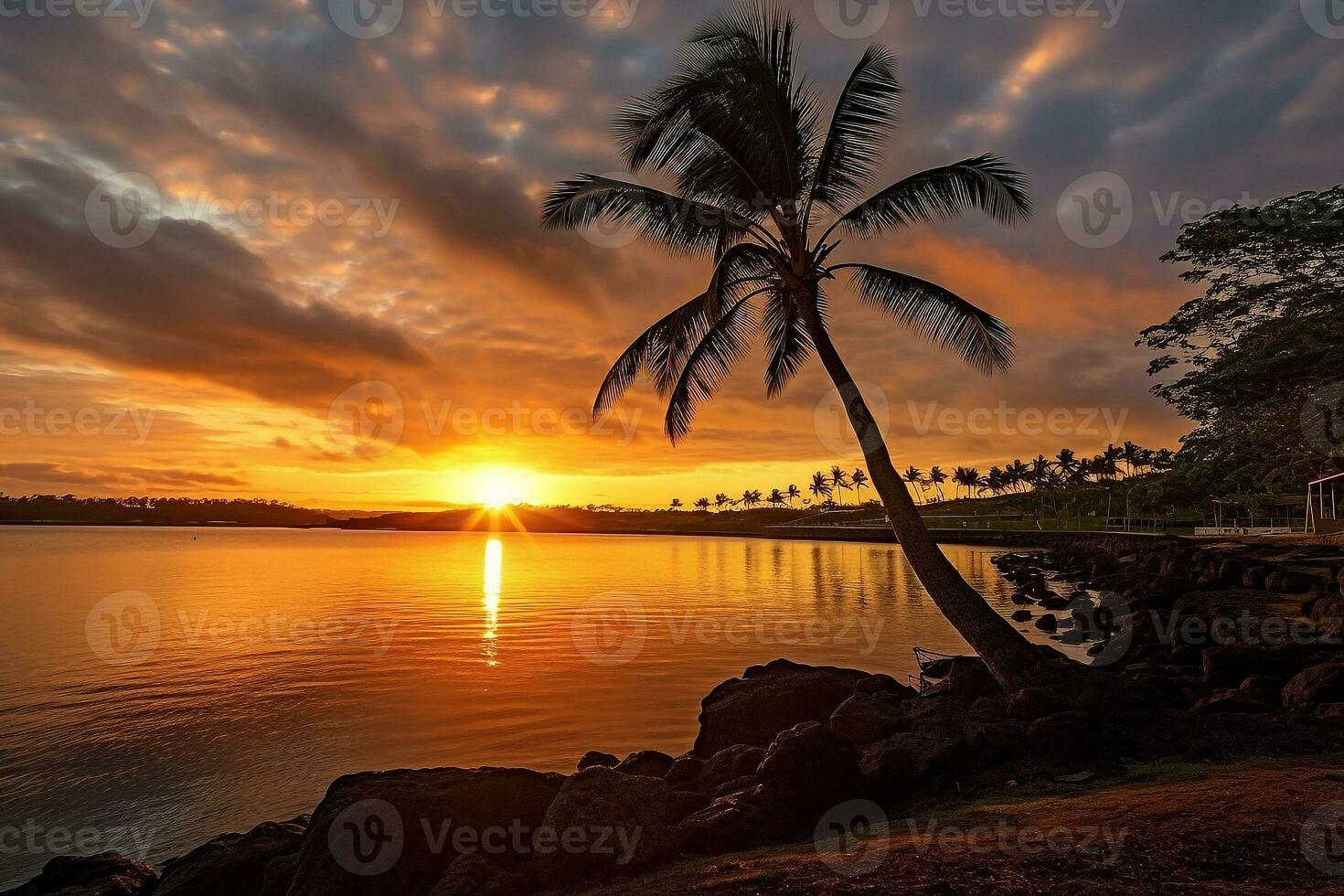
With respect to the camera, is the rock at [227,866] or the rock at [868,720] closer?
the rock at [227,866]

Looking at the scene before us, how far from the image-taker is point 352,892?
6.36 m

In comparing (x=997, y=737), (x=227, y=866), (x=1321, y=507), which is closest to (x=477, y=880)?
(x=227, y=866)

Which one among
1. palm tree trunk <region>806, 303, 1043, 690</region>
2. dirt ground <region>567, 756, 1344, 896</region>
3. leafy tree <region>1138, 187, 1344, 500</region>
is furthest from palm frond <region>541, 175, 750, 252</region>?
leafy tree <region>1138, 187, 1344, 500</region>

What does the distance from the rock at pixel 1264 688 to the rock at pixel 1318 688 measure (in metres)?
0.37

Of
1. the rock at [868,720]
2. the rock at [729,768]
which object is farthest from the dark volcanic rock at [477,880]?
the rock at [868,720]

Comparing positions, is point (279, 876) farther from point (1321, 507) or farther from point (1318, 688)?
point (1321, 507)

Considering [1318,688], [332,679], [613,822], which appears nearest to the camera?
[613,822]

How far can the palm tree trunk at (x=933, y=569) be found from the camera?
9.87 metres

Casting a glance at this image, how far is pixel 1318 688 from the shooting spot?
920 centimetres

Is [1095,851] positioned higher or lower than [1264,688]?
higher

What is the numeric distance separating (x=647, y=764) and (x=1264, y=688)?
9.12m

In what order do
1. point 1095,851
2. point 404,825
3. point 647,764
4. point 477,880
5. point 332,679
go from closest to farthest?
point 1095,851 < point 477,880 < point 404,825 < point 647,764 < point 332,679

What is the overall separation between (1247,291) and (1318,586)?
11.3 metres

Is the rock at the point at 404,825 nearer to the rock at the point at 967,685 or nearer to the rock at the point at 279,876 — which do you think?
the rock at the point at 279,876
